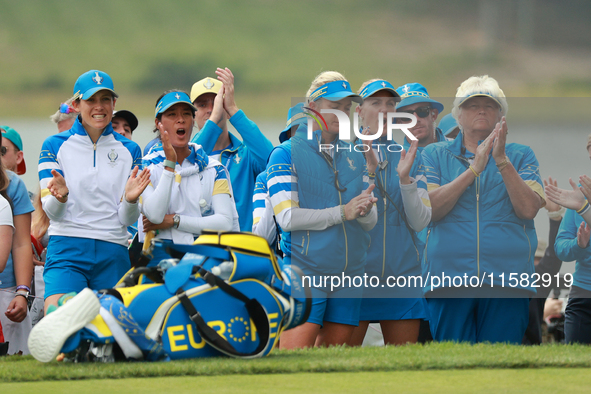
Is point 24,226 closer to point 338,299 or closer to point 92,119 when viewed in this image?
point 92,119

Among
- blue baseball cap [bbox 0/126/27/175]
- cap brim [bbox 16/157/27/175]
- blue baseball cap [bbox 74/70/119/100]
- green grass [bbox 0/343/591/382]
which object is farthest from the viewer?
cap brim [bbox 16/157/27/175]

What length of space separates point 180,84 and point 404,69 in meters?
3.51

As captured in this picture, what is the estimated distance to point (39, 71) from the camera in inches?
413

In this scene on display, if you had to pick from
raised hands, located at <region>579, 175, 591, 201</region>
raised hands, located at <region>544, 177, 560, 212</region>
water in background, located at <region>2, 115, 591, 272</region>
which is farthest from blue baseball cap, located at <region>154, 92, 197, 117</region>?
raised hands, located at <region>579, 175, 591, 201</region>

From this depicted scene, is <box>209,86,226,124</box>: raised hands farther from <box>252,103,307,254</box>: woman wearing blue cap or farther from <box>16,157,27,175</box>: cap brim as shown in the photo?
<box>16,157,27,175</box>: cap brim

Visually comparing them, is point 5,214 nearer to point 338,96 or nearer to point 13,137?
point 13,137

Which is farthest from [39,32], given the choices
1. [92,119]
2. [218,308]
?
[218,308]

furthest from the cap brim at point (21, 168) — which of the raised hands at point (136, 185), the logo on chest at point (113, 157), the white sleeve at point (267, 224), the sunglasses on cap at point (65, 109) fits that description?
the white sleeve at point (267, 224)

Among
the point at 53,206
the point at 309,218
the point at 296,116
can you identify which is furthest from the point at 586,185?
the point at 53,206

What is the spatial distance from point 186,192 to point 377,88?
120cm

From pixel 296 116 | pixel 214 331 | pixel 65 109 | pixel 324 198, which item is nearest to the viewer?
pixel 214 331

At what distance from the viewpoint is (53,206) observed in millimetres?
3996

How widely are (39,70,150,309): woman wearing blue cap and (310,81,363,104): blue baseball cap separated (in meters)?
1.05

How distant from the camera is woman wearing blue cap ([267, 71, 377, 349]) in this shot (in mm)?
4051
